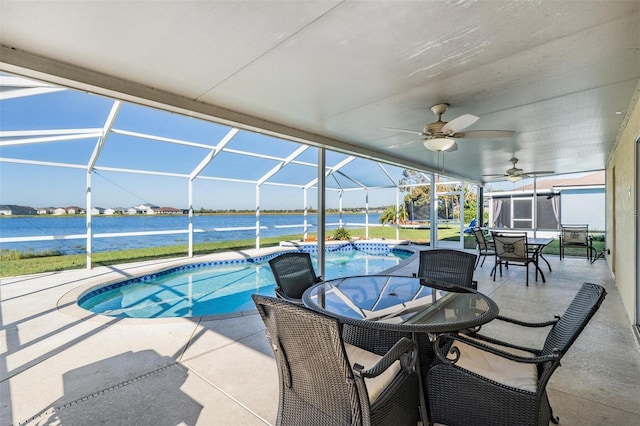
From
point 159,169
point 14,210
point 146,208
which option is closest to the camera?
point 14,210

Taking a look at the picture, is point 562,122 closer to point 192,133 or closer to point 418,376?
point 418,376

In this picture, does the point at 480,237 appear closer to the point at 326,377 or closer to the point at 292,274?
the point at 292,274

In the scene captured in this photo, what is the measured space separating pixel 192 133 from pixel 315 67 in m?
6.31

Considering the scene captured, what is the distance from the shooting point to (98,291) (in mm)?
5391

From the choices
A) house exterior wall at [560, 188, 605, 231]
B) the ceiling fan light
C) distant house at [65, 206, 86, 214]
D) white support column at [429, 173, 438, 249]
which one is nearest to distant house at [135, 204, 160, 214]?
distant house at [65, 206, 86, 214]

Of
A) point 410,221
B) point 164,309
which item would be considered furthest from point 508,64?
point 410,221

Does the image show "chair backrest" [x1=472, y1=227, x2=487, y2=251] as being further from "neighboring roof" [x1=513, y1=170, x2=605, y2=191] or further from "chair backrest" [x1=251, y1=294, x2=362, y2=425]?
"neighboring roof" [x1=513, y1=170, x2=605, y2=191]

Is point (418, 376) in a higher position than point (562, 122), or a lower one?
lower

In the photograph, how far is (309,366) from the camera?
1.37 meters

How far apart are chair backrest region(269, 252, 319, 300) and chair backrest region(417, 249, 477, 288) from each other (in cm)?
123

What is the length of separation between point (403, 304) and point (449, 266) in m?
1.22

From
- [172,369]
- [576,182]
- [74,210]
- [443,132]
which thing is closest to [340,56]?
[443,132]

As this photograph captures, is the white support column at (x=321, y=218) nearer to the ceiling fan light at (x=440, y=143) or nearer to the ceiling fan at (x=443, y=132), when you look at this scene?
the ceiling fan at (x=443, y=132)

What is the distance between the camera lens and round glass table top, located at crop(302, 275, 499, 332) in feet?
5.91
